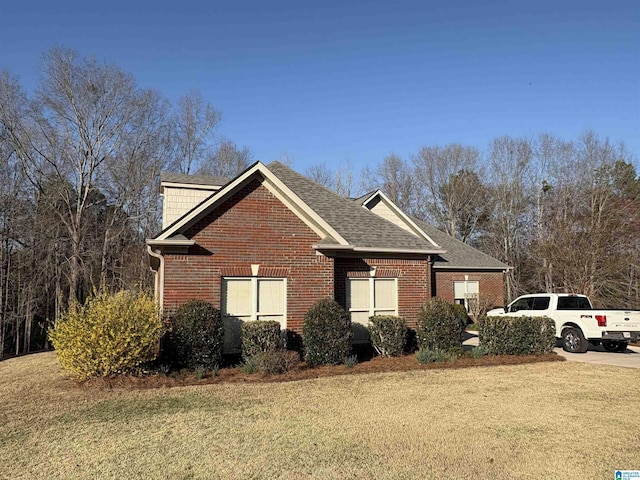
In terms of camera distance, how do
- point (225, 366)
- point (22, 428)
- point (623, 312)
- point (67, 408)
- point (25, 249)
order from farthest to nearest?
point (25, 249) < point (623, 312) < point (225, 366) < point (67, 408) < point (22, 428)

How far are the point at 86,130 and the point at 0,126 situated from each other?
4419mm

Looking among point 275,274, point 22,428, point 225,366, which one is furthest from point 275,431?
point 275,274

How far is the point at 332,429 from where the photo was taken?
672cm

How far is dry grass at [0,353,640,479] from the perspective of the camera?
530cm

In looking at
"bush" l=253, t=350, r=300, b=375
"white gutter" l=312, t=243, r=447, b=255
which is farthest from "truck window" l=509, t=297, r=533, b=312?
"bush" l=253, t=350, r=300, b=375

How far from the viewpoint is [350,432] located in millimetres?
6582

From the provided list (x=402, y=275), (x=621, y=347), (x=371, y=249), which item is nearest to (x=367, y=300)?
(x=402, y=275)

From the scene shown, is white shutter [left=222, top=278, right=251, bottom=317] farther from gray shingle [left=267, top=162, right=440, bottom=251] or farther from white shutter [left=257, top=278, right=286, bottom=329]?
gray shingle [left=267, top=162, right=440, bottom=251]

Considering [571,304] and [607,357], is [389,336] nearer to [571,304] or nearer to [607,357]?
[607,357]

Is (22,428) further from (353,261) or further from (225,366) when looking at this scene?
(353,261)

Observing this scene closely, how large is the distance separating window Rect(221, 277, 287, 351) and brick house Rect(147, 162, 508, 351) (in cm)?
3

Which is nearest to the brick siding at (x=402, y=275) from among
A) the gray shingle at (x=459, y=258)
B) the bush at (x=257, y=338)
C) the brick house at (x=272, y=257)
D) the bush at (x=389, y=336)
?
the brick house at (x=272, y=257)

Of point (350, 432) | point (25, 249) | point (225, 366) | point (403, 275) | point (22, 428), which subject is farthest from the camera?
point (25, 249)

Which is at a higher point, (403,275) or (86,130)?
(86,130)
